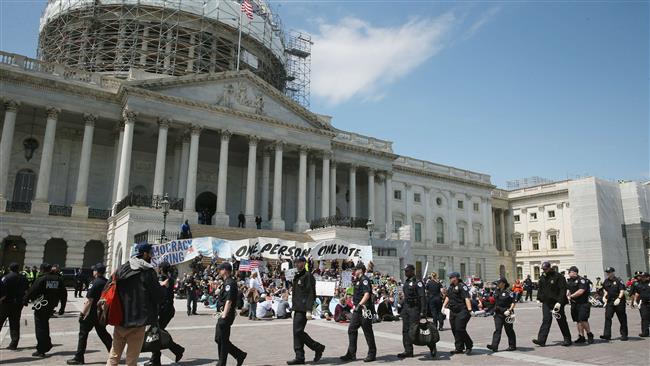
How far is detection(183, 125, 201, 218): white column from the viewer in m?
35.8

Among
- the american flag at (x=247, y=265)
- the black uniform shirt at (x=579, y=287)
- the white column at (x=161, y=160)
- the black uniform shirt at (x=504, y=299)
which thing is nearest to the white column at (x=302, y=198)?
the white column at (x=161, y=160)

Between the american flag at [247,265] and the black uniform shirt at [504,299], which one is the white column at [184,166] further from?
the black uniform shirt at [504,299]

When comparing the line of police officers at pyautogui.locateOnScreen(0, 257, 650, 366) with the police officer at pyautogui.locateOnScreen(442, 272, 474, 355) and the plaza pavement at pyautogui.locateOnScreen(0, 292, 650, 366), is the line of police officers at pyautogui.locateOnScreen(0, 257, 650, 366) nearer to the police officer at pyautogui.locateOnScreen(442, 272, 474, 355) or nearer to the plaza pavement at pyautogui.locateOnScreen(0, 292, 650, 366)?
the police officer at pyautogui.locateOnScreen(442, 272, 474, 355)

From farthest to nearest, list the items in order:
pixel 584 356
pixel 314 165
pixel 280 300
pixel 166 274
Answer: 1. pixel 314 165
2. pixel 280 300
3. pixel 166 274
4. pixel 584 356

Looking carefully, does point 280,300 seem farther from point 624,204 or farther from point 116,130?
point 624,204

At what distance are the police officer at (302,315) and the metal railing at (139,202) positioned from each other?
23.8 meters

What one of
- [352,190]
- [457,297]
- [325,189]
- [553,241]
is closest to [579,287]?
[457,297]

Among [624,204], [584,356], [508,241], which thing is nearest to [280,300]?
[584,356]

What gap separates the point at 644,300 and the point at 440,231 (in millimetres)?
48218

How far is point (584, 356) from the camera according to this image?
33.4 ft

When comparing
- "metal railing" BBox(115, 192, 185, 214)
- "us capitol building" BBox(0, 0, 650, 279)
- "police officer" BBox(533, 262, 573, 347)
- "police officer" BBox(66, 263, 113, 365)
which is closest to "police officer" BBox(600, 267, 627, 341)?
"police officer" BBox(533, 262, 573, 347)

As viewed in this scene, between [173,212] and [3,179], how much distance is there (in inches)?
488

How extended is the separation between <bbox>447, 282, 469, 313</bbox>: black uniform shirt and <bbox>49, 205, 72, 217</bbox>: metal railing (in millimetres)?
31942

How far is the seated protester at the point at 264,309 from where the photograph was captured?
Result: 19297mm
